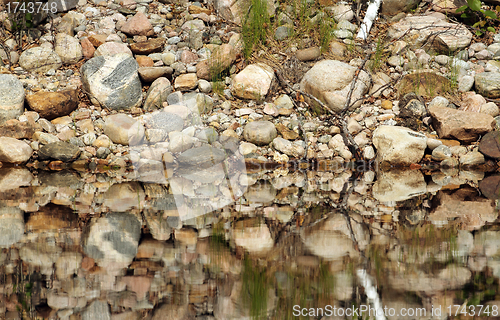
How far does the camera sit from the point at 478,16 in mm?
7523

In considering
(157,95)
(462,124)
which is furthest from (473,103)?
(157,95)

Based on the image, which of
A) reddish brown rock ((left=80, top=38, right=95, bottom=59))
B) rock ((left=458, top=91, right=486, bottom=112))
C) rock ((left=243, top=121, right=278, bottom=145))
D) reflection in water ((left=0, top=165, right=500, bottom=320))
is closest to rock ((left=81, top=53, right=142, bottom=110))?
reddish brown rock ((left=80, top=38, right=95, bottom=59))

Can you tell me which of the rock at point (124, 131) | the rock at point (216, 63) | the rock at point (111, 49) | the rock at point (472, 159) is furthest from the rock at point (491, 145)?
the rock at point (111, 49)

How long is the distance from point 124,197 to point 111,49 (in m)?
3.91

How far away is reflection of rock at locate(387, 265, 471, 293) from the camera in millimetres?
1861

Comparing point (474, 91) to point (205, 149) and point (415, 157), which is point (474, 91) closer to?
point (415, 157)

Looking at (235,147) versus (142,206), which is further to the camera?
(235,147)

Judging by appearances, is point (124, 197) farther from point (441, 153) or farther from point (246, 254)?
point (441, 153)

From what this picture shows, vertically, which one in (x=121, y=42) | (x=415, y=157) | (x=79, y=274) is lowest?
(x=415, y=157)

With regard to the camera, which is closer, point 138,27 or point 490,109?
point 490,109

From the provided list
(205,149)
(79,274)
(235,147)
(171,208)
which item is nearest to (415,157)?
(235,147)

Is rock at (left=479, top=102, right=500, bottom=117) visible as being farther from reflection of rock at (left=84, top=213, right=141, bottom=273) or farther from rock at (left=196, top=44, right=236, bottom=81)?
reflection of rock at (left=84, top=213, right=141, bottom=273)

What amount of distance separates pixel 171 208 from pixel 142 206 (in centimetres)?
25

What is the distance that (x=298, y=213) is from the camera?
3.27 m
